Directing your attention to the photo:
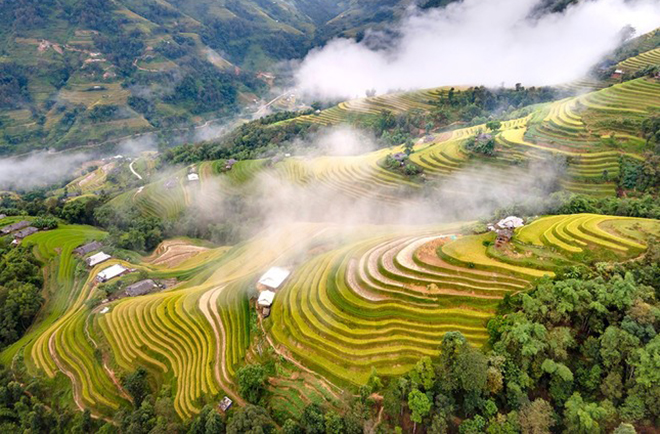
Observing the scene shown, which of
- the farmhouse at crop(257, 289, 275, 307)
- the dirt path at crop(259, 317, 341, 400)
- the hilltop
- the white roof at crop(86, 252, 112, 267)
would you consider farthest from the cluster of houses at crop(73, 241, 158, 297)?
the dirt path at crop(259, 317, 341, 400)

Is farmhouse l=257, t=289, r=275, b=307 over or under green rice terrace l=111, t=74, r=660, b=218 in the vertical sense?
under

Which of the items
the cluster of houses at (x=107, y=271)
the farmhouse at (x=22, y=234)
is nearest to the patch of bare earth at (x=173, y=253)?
the cluster of houses at (x=107, y=271)

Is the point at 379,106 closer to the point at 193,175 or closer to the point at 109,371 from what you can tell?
the point at 193,175

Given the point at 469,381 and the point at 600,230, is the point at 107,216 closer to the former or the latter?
the point at 469,381

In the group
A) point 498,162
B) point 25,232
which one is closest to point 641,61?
point 498,162

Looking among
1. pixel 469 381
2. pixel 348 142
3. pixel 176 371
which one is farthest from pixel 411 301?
pixel 348 142

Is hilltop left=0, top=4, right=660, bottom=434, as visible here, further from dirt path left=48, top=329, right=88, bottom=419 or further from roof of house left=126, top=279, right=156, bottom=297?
roof of house left=126, top=279, right=156, bottom=297
